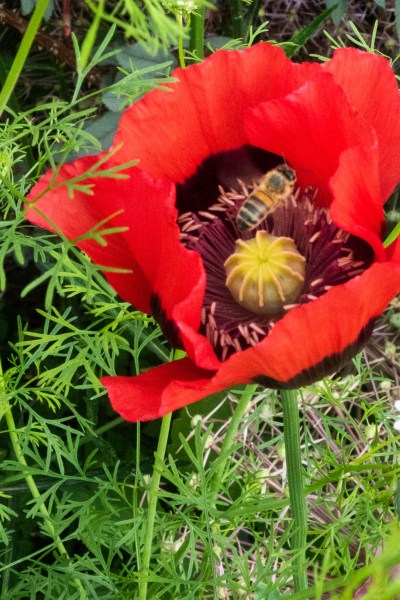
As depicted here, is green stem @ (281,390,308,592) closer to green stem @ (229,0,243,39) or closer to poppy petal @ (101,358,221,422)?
poppy petal @ (101,358,221,422)

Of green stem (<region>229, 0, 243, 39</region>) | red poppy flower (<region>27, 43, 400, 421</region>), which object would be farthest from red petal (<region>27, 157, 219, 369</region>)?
green stem (<region>229, 0, 243, 39</region>)

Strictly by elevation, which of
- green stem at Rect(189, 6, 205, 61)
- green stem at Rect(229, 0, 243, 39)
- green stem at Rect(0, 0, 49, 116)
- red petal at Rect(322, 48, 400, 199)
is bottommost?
green stem at Rect(229, 0, 243, 39)

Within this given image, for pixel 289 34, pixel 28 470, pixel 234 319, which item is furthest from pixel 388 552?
pixel 289 34

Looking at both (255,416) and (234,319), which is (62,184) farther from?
(255,416)

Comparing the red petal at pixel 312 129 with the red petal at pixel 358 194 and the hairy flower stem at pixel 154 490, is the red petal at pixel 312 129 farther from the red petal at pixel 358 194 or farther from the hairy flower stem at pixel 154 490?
the hairy flower stem at pixel 154 490

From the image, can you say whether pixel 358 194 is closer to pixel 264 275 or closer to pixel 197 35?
pixel 264 275

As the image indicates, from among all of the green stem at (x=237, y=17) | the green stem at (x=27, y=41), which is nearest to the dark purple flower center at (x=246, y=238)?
the green stem at (x=27, y=41)

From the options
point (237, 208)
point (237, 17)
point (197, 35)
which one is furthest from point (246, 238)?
point (237, 17)
